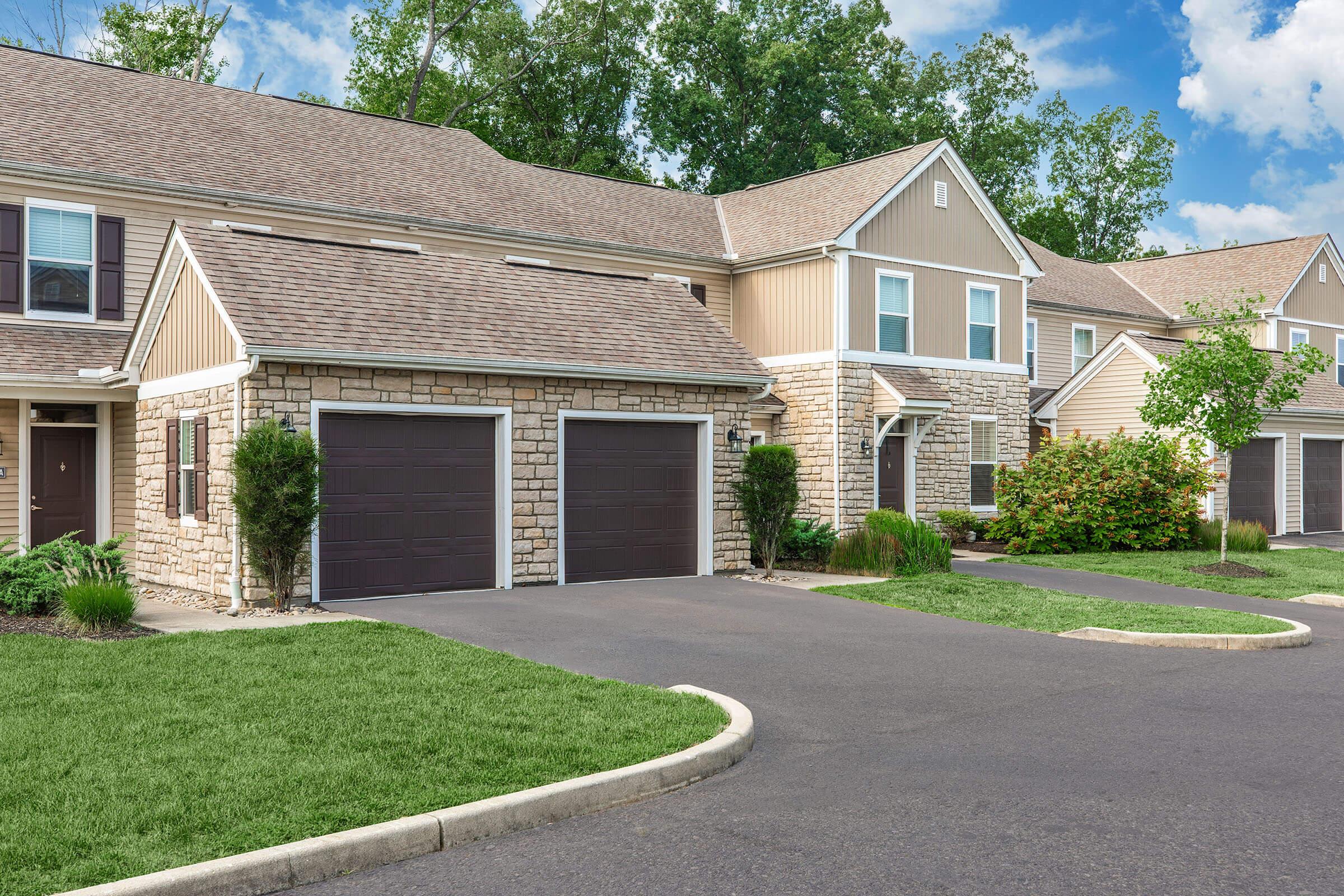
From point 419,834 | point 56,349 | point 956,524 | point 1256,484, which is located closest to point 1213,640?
point 419,834

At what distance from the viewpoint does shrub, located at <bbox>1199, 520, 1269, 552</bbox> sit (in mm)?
21594

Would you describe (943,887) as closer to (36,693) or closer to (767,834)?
(767,834)

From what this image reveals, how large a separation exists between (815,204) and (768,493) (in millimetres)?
8866

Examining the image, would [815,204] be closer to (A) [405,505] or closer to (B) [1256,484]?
(B) [1256,484]

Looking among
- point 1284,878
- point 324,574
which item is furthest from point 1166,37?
point 1284,878

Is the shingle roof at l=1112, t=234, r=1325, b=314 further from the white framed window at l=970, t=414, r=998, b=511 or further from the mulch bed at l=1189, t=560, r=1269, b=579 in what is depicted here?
the mulch bed at l=1189, t=560, r=1269, b=579

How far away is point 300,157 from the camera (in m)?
20.0

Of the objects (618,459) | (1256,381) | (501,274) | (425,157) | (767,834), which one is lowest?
(767,834)

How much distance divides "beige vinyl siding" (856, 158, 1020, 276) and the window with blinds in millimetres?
502

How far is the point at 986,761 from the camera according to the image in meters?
6.69

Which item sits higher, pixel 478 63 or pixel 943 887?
pixel 478 63

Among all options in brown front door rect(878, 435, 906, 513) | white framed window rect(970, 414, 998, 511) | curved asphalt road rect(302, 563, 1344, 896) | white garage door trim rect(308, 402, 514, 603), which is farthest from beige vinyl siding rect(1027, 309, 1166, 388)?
white garage door trim rect(308, 402, 514, 603)

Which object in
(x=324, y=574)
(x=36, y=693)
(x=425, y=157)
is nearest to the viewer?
(x=36, y=693)

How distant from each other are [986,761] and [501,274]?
11.5m
